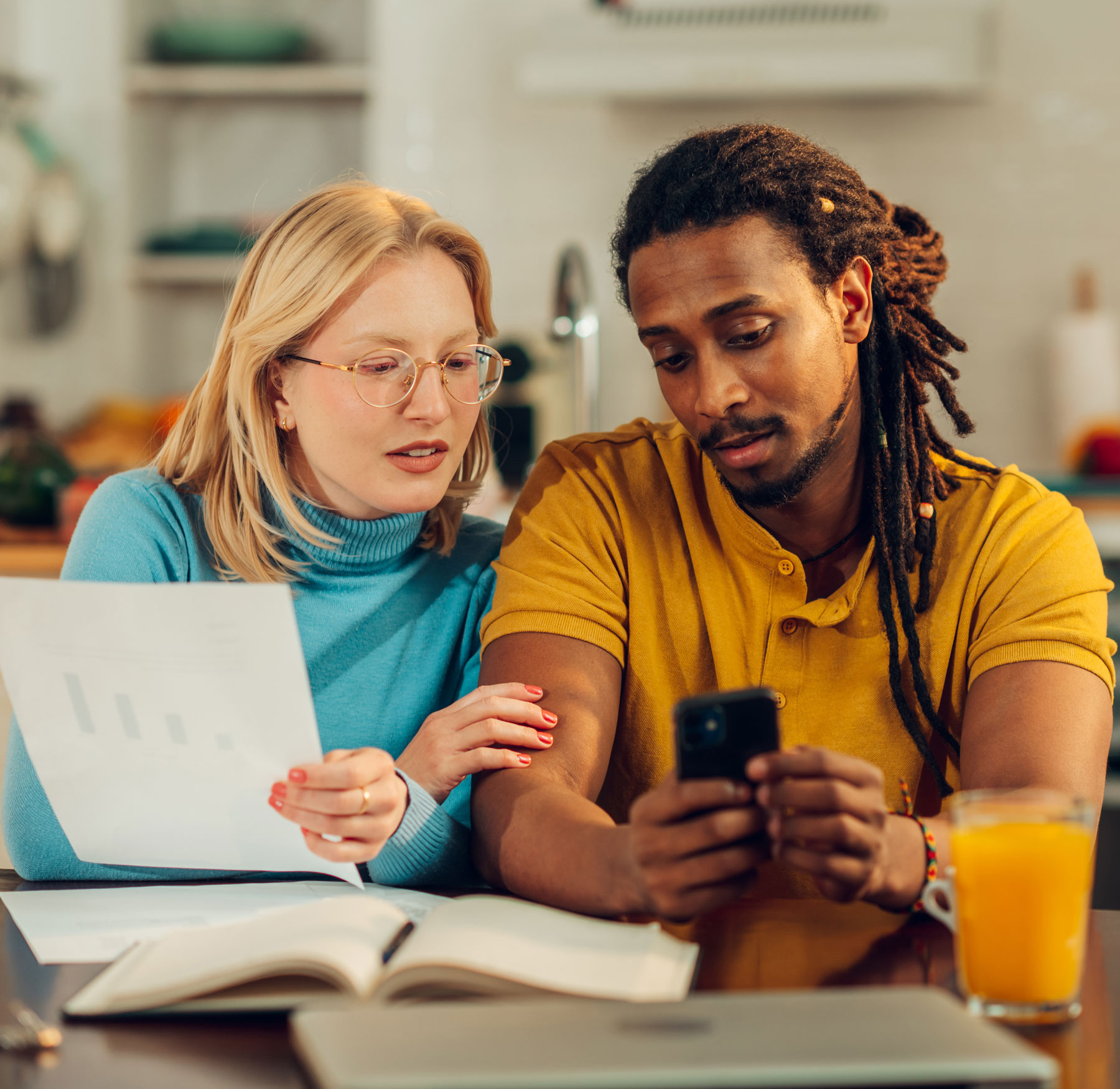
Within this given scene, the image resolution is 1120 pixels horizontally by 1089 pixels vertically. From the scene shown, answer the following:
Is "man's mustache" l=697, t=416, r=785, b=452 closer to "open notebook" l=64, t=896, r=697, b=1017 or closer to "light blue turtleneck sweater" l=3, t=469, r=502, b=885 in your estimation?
"light blue turtleneck sweater" l=3, t=469, r=502, b=885

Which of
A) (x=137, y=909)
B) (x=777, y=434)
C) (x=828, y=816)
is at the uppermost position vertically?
(x=777, y=434)

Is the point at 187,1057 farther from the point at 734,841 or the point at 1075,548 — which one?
the point at 1075,548

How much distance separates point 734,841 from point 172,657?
403 millimetres

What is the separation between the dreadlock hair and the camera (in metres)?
1.18

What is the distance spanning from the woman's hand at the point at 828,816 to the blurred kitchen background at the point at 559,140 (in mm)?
2304

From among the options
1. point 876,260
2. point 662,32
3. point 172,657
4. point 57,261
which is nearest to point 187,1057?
point 172,657

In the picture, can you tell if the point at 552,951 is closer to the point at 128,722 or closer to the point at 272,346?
the point at 128,722

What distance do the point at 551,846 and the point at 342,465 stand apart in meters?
0.49

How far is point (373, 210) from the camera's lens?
51.1 inches

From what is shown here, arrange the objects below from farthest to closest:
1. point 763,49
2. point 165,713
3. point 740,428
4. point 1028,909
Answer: point 763,49 < point 740,428 < point 165,713 < point 1028,909

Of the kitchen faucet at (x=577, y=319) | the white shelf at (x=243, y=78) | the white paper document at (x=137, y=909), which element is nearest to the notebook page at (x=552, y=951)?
the white paper document at (x=137, y=909)

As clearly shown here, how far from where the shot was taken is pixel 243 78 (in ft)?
11.6

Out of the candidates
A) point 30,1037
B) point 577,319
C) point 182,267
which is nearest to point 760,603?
point 30,1037

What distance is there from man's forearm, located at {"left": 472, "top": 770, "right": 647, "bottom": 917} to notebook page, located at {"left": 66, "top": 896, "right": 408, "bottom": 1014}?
135 millimetres
